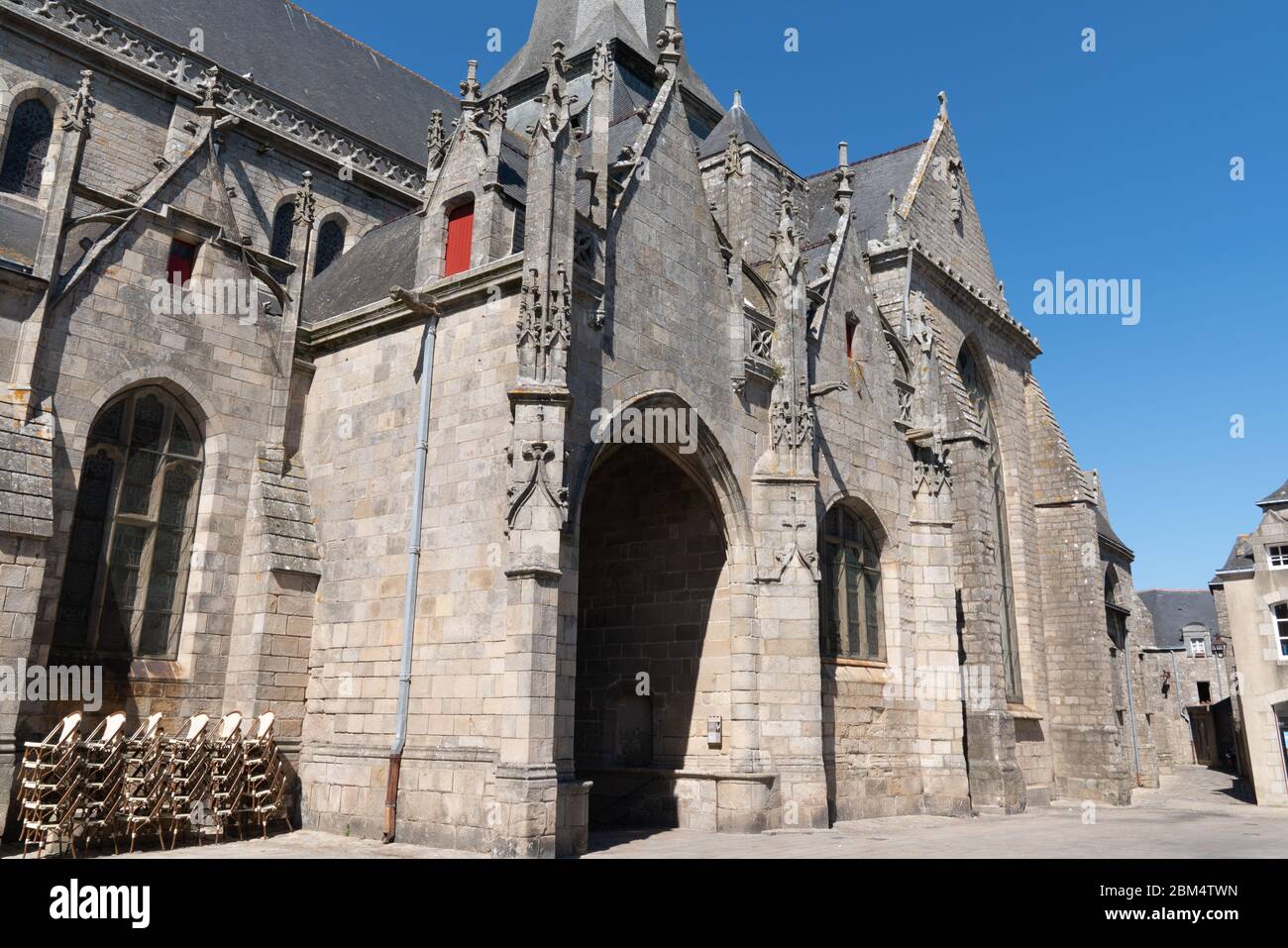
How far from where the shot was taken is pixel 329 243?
2047 cm

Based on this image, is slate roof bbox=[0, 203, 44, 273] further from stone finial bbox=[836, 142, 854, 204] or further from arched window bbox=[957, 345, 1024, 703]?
arched window bbox=[957, 345, 1024, 703]

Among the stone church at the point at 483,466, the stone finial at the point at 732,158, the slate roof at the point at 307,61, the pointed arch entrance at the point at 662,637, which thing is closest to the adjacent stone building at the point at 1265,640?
the stone church at the point at 483,466

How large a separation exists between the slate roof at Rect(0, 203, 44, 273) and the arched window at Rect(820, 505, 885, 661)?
12129 mm

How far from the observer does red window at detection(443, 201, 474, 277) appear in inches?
524

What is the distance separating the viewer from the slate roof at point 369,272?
15234 millimetres

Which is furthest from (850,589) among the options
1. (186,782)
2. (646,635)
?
(186,782)

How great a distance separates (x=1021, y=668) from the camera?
23.4 metres

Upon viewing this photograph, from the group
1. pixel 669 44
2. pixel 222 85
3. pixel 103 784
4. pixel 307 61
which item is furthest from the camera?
pixel 307 61

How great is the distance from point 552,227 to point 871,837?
8.89 meters

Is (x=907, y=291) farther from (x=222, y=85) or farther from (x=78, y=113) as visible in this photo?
(x=78, y=113)

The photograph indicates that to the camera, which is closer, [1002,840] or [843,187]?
[1002,840]

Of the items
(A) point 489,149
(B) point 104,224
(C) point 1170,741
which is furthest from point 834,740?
(C) point 1170,741

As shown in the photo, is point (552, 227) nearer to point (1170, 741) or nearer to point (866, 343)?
point (866, 343)

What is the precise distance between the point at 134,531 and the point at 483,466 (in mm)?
4690
